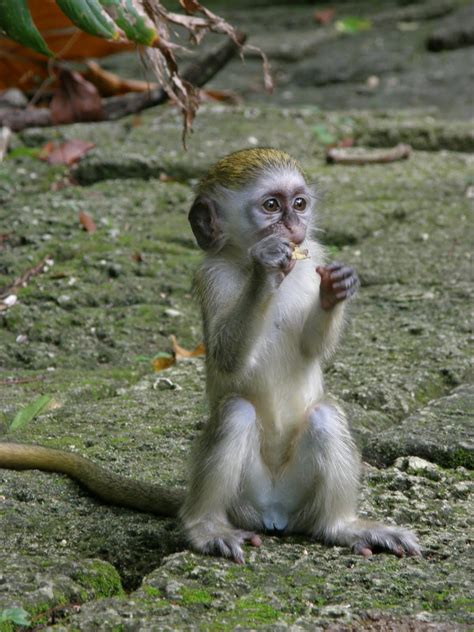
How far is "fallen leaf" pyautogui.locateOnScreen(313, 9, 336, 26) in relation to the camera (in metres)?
13.3

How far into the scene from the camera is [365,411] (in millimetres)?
4707

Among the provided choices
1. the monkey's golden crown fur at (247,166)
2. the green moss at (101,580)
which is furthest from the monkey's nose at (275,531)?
the monkey's golden crown fur at (247,166)

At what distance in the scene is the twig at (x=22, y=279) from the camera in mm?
5905

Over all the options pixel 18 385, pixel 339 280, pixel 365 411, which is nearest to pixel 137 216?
pixel 18 385

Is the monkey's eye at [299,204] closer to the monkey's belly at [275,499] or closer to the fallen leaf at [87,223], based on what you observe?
the monkey's belly at [275,499]

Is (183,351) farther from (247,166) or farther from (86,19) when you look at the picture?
(86,19)

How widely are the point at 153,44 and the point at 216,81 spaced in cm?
771

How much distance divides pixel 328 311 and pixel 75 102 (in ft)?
17.2

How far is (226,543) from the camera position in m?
3.47

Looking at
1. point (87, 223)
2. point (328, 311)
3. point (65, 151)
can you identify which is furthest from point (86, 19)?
point (65, 151)

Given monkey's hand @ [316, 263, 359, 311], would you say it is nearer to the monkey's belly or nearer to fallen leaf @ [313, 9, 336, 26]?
the monkey's belly

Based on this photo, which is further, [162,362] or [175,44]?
[162,362]

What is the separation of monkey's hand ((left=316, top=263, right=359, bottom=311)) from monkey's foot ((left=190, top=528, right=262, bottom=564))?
87 cm

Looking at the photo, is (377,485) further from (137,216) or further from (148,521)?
(137,216)
